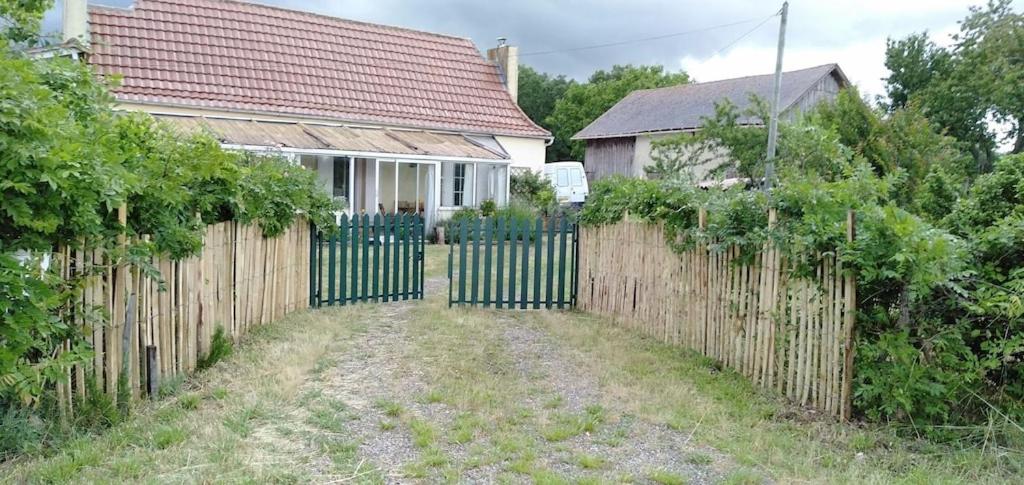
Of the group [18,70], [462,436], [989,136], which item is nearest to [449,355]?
[462,436]

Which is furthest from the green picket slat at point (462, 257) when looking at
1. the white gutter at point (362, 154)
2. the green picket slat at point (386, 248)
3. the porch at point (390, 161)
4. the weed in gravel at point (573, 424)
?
the porch at point (390, 161)

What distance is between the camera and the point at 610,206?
9.22m

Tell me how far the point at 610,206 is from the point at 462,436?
16.0 ft

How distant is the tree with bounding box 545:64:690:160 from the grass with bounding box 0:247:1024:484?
44193 millimetres

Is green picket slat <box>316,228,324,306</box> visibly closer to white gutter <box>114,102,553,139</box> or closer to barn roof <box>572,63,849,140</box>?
white gutter <box>114,102,553,139</box>

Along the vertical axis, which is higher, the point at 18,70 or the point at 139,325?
the point at 18,70

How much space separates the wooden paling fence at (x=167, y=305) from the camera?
4680 millimetres

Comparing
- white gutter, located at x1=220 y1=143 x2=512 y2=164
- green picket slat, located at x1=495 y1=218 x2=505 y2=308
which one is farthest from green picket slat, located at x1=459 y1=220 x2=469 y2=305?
white gutter, located at x1=220 y1=143 x2=512 y2=164

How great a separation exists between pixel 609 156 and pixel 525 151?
13705mm

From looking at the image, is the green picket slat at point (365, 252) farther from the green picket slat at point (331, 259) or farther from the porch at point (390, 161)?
the porch at point (390, 161)

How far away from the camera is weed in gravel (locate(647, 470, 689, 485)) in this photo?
4305 millimetres

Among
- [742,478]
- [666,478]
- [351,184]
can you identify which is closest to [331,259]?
[666,478]

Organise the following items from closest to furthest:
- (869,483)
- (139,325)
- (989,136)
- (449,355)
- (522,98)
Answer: (869,483), (139,325), (449,355), (989,136), (522,98)

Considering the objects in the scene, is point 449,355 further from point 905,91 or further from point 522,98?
point 522,98
